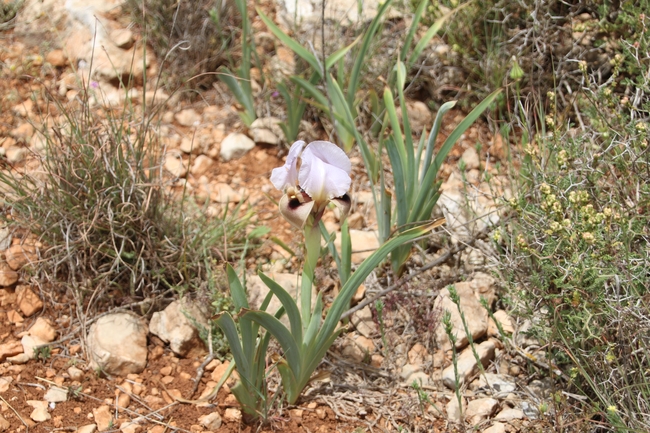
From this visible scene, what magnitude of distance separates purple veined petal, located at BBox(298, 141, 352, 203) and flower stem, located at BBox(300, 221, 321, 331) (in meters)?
0.13

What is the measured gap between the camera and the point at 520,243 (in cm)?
198

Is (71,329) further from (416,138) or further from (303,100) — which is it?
(416,138)

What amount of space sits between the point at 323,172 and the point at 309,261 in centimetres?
32

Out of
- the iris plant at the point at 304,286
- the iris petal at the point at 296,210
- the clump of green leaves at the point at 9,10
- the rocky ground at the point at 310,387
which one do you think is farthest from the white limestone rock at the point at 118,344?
the clump of green leaves at the point at 9,10

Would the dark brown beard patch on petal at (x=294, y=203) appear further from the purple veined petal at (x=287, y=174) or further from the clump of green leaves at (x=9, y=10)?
the clump of green leaves at (x=9, y=10)

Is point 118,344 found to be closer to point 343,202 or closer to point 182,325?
point 182,325

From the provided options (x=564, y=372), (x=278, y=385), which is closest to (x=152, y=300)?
(x=278, y=385)

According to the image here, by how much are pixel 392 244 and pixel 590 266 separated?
59 cm

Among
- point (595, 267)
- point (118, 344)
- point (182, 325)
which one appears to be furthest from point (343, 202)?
point (118, 344)

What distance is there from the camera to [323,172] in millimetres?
1683

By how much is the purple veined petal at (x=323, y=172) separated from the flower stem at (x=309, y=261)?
134 mm

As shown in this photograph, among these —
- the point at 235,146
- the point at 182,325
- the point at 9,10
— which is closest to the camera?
the point at 182,325

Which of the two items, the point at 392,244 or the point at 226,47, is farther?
the point at 226,47

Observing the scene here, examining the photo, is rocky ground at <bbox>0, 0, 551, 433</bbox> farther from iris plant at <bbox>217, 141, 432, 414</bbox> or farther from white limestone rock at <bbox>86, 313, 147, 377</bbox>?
iris plant at <bbox>217, 141, 432, 414</bbox>
